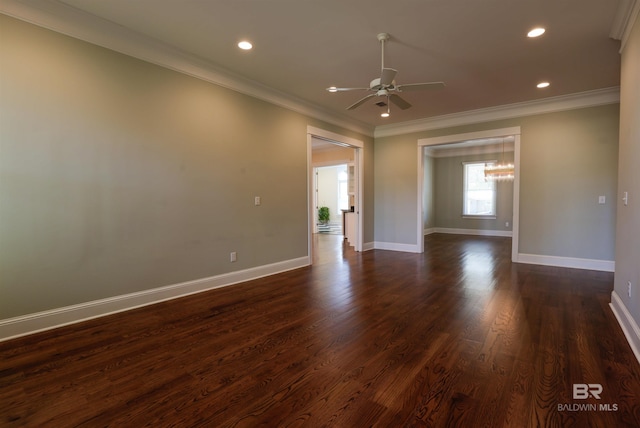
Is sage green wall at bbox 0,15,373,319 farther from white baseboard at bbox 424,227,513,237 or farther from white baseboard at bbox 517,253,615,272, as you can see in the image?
white baseboard at bbox 424,227,513,237

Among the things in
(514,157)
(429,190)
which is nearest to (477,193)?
(429,190)

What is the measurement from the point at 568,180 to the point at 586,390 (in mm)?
4541

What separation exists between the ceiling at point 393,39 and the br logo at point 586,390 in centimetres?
304

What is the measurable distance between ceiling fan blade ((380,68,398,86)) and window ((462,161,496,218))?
313 inches

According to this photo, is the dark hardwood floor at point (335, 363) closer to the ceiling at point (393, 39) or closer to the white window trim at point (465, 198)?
the ceiling at point (393, 39)

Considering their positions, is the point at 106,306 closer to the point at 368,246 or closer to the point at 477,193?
the point at 368,246

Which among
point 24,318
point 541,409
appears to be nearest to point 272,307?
point 24,318

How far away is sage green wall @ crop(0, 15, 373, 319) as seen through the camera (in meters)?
2.66

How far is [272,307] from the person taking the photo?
11.3ft

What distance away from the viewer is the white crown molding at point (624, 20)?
2.62 metres

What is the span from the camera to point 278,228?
16.5 feet

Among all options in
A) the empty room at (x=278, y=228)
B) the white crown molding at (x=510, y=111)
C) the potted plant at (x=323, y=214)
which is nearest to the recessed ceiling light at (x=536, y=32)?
the empty room at (x=278, y=228)

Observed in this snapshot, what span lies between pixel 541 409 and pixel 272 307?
2457mm

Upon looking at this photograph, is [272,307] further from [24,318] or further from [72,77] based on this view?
[72,77]
